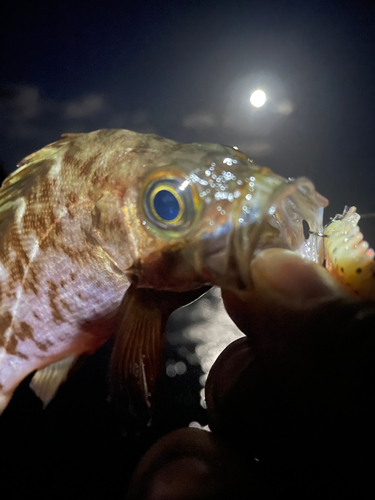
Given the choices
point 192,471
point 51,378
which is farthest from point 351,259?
point 51,378

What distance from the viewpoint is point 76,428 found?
0.72 metres

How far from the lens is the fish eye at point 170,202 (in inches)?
13.7

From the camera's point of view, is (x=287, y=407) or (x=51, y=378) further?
(x=51, y=378)

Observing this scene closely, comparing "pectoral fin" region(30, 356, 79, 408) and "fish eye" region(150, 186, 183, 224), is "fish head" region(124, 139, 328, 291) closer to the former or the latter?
"fish eye" region(150, 186, 183, 224)

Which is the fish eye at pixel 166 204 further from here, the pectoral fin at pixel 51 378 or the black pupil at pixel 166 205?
the pectoral fin at pixel 51 378

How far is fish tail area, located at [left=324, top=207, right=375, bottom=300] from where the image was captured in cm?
29

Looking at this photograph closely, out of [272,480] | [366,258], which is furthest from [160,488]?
[366,258]

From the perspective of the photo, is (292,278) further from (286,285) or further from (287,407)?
(287,407)

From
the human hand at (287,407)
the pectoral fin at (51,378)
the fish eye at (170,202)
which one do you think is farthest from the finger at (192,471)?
the fish eye at (170,202)

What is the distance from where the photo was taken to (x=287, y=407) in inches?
12.0

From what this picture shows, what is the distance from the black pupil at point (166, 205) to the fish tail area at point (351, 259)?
0.70 ft

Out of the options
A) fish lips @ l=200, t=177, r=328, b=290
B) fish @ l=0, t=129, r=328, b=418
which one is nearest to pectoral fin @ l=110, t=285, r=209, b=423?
fish @ l=0, t=129, r=328, b=418

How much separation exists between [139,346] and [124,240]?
174 mm

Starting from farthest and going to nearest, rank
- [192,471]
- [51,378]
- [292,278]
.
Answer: [51,378] → [192,471] → [292,278]
